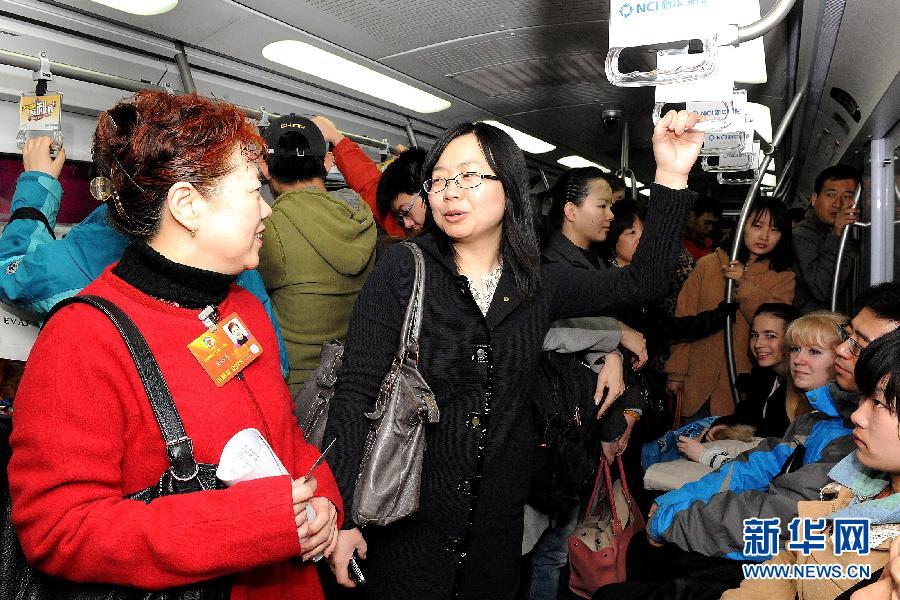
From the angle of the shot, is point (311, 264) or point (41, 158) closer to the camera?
point (41, 158)

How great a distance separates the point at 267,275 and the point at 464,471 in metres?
1.00

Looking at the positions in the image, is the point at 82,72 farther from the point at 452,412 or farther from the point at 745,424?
the point at 745,424

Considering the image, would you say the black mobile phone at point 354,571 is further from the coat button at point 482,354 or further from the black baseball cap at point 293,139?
the black baseball cap at point 293,139

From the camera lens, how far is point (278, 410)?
1.57 m

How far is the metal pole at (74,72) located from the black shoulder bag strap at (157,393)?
1352 mm

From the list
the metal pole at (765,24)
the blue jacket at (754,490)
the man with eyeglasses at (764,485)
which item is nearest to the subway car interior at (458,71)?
the metal pole at (765,24)

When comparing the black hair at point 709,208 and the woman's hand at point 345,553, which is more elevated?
the black hair at point 709,208

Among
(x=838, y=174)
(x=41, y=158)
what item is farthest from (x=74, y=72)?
(x=838, y=174)

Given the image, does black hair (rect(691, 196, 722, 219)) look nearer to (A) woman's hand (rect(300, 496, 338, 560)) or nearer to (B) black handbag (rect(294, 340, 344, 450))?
(B) black handbag (rect(294, 340, 344, 450))

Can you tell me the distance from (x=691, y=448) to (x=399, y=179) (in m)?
1.95

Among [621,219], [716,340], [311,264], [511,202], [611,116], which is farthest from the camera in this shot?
[611,116]

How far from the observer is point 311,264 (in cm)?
244

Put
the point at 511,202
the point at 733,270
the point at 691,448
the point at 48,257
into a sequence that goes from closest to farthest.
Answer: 1. the point at 48,257
2. the point at 511,202
3. the point at 691,448
4. the point at 733,270

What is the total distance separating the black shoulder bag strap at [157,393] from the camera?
4.17ft
